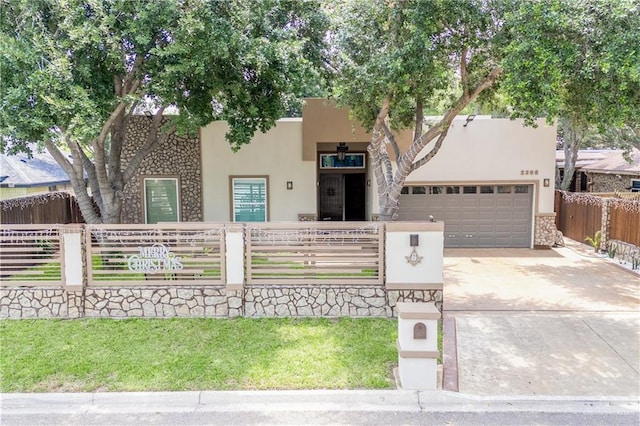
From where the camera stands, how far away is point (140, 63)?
9.08 metres

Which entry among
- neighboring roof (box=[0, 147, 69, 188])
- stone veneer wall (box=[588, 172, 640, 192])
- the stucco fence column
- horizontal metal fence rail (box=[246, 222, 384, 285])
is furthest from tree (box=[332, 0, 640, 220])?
stone veneer wall (box=[588, 172, 640, 192])

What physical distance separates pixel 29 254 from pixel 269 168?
774 centimetres

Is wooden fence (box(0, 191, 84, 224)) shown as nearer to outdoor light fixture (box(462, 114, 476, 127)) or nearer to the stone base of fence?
the stone base of fence

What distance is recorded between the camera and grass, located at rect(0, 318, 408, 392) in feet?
18.3

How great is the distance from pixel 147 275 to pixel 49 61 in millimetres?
4219

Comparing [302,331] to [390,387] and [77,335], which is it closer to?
[390,387]

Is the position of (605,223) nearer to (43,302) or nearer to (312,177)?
(312,177)

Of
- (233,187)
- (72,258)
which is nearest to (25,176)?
(233,187)

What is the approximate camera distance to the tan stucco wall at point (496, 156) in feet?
46.5

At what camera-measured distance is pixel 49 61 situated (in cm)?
805

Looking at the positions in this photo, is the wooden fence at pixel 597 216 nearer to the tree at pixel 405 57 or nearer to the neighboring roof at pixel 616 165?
the neighboring roof at pixel 616 165

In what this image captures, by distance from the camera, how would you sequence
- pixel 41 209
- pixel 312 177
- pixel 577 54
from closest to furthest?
1. pixel 577 54
2. pixel 41 209
3. pixel 312 177

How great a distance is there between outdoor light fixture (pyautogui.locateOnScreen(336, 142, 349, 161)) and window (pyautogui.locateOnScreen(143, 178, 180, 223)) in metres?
5.42

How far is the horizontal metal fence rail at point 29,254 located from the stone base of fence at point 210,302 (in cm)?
25
